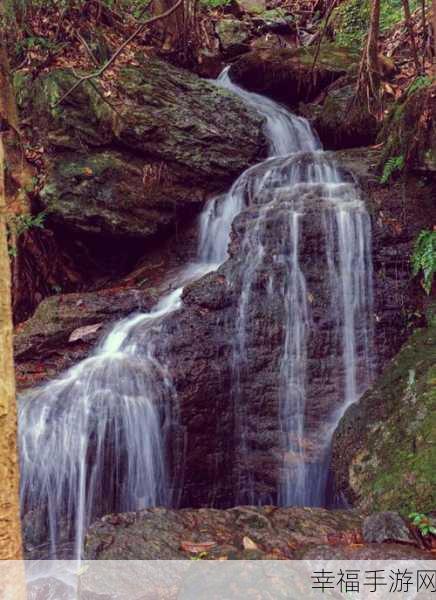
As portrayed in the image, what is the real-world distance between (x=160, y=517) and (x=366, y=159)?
20.3ft

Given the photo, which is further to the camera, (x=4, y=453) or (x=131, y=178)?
(x=131, y=178)

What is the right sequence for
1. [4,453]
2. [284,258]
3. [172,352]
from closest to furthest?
[4,453], [172,352], [284,258]

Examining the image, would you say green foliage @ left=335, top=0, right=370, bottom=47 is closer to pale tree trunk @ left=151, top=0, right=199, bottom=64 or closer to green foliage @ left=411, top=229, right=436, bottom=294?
pale tree trunk @ left=151, top=0, right=199, bottom=64

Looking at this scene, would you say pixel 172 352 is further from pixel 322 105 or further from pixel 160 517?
pixel 322 105

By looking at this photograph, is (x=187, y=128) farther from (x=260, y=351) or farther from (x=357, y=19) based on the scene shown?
(x=357, y=19)

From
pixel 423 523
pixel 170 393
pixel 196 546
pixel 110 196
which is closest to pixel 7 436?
pixel 196 546

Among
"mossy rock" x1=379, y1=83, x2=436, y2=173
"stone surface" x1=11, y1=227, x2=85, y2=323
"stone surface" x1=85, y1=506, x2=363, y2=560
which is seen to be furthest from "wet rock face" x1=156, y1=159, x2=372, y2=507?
"stone surface" x1=11, y1=227, x2=85, y2=323

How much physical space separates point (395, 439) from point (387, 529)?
4.51ft

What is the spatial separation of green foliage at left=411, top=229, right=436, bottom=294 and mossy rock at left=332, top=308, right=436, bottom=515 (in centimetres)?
49

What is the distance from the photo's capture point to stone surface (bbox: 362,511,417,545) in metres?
3.05

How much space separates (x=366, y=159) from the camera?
7797 millimetres

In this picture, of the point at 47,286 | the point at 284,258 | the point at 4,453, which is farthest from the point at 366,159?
the point at 4,453

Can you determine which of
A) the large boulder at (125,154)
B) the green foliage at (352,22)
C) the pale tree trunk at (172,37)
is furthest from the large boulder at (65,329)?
the green foliage at (352,22)


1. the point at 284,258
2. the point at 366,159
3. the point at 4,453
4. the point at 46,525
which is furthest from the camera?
the point at 366,159
